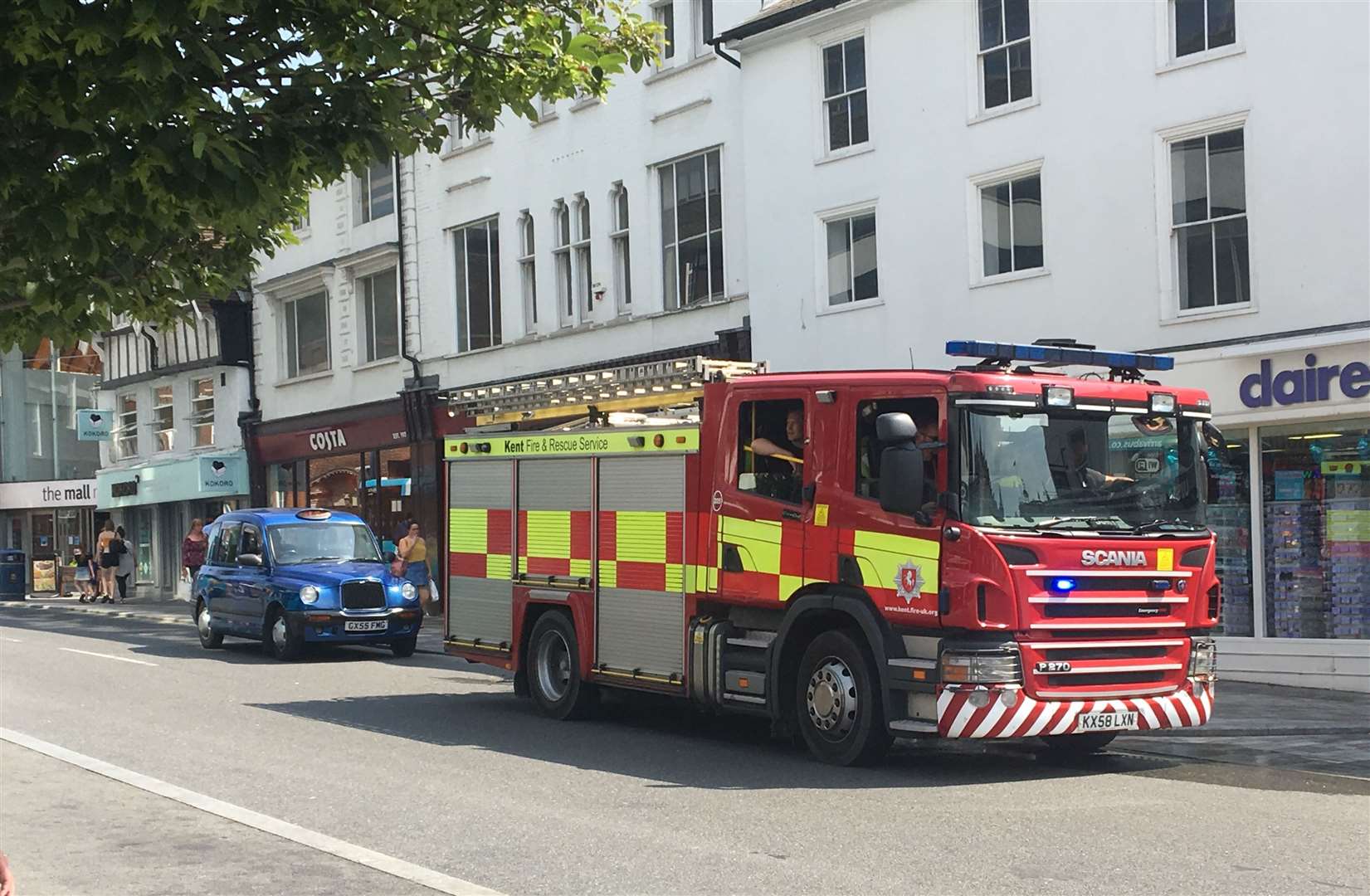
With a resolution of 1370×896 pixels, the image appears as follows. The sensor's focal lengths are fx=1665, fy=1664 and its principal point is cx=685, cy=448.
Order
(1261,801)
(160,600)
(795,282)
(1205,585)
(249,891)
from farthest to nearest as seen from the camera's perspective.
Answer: (160,600), (795,282), (1205,585), (1261,801), (249,891)

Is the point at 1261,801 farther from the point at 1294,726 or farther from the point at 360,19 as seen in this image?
the point at 360,19

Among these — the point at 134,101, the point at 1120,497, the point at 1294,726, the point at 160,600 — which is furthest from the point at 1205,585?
the point at 160,600

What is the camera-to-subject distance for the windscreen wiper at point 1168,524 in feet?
36.5

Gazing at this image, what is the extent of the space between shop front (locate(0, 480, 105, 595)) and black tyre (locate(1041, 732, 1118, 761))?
38.0 meters

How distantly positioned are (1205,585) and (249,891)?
682 centimetres

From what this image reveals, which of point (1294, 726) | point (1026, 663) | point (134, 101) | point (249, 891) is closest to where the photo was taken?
point (134, 101)

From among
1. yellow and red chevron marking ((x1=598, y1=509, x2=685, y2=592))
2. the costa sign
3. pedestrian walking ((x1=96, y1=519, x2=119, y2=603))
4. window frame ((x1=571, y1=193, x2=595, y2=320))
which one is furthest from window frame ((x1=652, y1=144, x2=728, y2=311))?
pedestrian walking ((x1=96, y1=519, x2=119, y2=603))

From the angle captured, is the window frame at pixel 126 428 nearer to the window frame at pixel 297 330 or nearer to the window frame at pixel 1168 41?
the window frame at pixel 297 330

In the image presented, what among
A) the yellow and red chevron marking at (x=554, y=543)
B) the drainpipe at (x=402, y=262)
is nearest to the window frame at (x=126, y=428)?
the drainpipe at (x=402, y=262)

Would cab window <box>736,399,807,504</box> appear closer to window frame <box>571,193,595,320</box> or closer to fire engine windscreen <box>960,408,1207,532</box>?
fire engine windscreen <box>960,408,1207,532</box>

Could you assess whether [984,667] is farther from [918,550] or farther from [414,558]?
[414,558]

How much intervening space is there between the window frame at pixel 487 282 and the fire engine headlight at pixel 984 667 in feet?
67.6

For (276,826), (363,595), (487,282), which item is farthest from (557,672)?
(487,282)

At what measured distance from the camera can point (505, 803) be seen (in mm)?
10000
